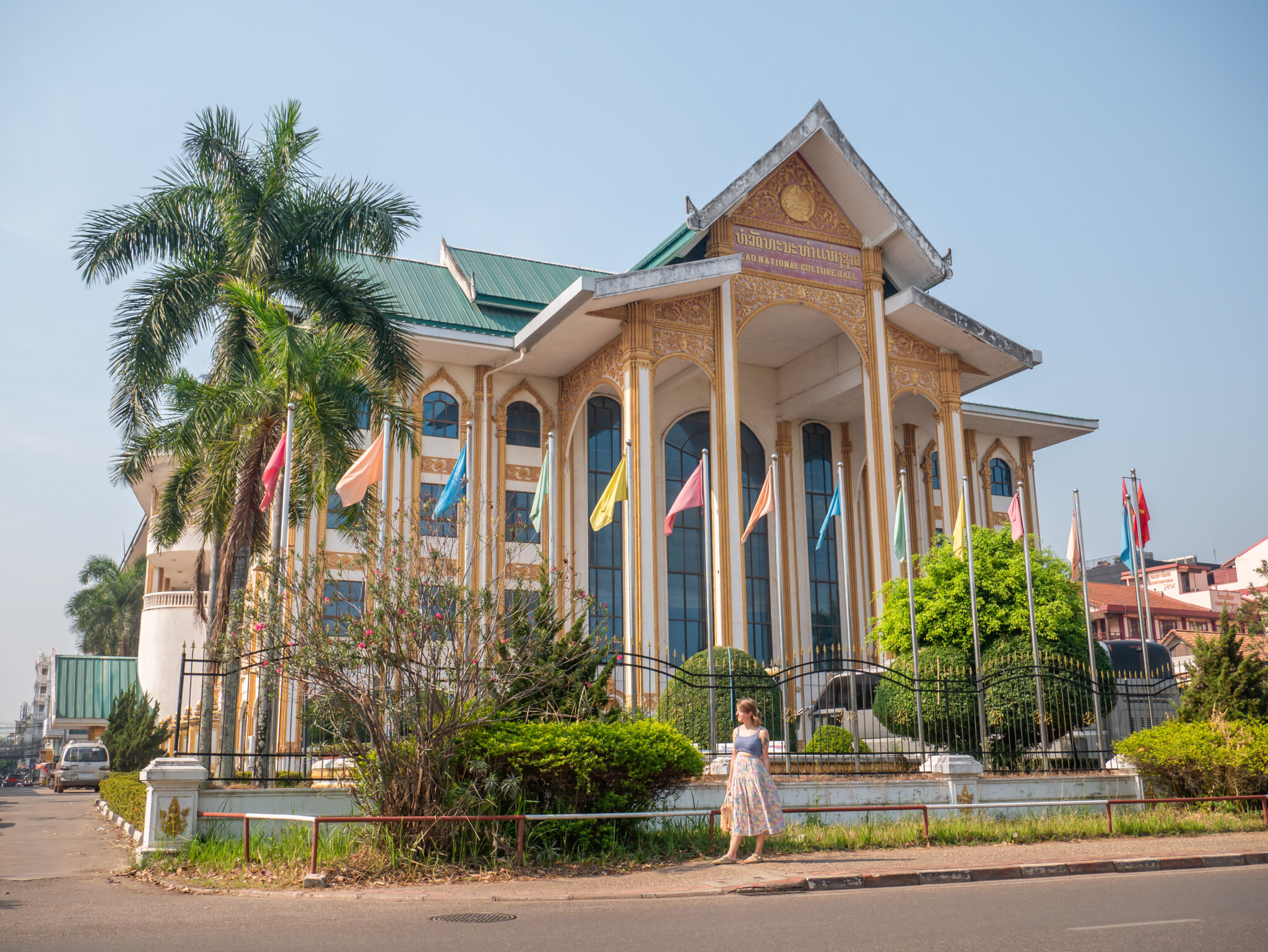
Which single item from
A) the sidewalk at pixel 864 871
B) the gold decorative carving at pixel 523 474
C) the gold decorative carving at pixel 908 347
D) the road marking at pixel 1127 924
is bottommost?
the sidewalk at pixel 864 871

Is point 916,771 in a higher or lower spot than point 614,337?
lower

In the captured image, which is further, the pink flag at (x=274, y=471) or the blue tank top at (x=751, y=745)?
the pink flag at (x=274, y=471)

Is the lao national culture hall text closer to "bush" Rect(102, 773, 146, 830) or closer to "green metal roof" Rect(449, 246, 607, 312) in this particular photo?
"green metal roof" Rect(449, 246, 607, 312)

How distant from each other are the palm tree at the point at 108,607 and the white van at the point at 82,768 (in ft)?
98.6

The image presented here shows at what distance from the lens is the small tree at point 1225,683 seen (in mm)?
16438

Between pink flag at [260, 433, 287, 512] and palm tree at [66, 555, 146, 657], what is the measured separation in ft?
178

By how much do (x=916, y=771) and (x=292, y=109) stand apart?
51.8 ft

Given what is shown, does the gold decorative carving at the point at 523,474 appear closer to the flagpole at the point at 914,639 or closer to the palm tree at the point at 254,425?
the palm tree at the point at 254,425

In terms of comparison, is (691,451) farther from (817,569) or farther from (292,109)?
(292,109)

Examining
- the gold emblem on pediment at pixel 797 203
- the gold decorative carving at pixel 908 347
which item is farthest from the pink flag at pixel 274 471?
the gold decorative carving at pixel 908 347

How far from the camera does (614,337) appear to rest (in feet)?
86.6

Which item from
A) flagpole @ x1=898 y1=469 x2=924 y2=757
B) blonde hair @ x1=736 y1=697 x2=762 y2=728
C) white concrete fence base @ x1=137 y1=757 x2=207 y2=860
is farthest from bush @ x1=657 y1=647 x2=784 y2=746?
white concrete fence base @ x1=137 y1=757 x2=207 y2=860

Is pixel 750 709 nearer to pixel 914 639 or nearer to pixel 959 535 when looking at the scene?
pixel 914 639

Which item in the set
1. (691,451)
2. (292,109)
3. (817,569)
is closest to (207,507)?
(292,109)
